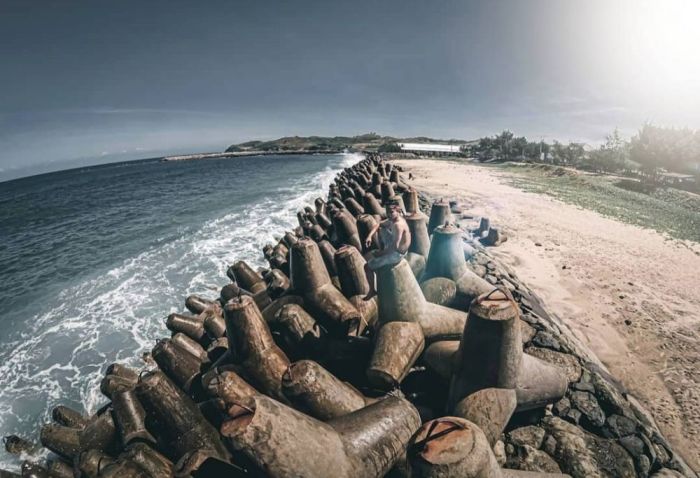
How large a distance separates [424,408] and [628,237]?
45.4 feet

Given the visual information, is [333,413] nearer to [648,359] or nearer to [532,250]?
[648,359]

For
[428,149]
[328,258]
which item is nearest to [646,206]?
[328,258]

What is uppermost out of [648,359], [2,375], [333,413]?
[333,413]

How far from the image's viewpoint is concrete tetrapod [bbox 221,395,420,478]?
80.1 inches

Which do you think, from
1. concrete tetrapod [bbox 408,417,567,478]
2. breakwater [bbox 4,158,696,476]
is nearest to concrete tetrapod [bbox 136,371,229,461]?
breakwater [bbox 4,158,696,476]

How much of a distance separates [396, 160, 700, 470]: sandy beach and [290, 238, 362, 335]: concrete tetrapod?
14.6 feet

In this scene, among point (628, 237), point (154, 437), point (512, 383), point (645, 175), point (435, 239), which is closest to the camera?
point (512, 383)

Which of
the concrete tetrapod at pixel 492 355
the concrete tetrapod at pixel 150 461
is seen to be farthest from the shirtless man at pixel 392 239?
the concrete tetrapod at pixel 150 461

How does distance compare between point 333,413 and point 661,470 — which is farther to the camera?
point 661,470

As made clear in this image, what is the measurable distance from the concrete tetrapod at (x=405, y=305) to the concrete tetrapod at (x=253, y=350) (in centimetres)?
136

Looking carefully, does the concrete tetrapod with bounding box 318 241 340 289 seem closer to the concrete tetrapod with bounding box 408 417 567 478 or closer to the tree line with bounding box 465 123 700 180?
the concrete tetrapod with bounding box 408 417 567 478

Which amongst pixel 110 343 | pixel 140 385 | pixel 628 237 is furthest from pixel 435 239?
pixel 628 237

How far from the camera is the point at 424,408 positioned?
3420mm

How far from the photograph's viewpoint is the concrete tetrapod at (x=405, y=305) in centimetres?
382
